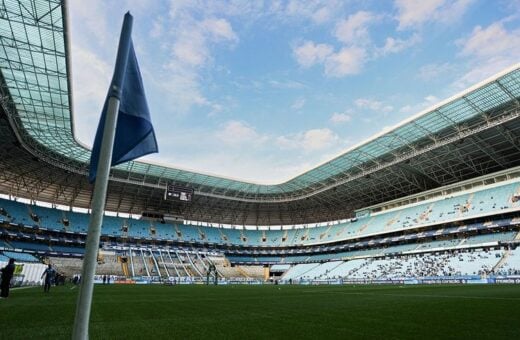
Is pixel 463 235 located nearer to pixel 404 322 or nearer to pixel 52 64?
pixel 404 322

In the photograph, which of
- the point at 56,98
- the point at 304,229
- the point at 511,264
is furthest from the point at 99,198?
the point at 304,229

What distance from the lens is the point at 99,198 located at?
2.85 metres

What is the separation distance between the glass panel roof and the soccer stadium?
5.6 inches

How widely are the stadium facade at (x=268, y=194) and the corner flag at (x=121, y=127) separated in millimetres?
19962

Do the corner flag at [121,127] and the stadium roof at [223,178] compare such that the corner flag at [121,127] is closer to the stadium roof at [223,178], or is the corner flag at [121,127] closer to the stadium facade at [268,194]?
the stadium roof at [223,178]

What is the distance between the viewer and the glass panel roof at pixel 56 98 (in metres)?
20.6

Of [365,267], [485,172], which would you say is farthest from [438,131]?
→ [365,267]

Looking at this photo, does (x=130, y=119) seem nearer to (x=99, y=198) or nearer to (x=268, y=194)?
(x=99, y=198)

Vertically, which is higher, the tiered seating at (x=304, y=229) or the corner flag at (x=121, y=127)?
the tiered seating at (x=304, y=229)

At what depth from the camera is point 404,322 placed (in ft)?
21.4

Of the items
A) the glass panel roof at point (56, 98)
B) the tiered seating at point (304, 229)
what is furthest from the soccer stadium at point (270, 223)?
the tiered seating at point (304, 229)

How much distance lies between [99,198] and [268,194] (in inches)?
2252

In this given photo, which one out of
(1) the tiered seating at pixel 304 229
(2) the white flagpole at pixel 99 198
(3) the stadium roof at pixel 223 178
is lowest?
(2) the white flagpole at pixel 99 198

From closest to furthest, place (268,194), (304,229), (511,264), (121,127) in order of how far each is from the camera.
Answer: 1. (121,127)
2. (511,264)
3. (268,194)
4. (304,229)
